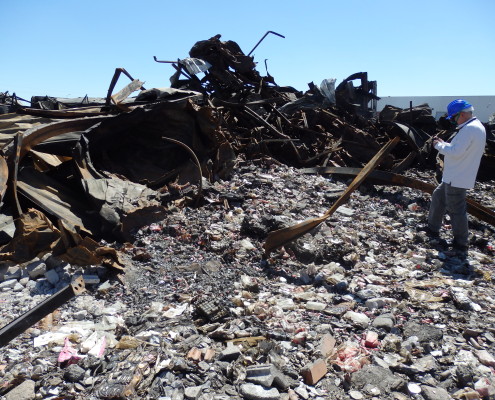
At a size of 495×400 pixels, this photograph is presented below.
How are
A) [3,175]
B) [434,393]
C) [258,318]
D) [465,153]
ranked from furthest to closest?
[465,153]
[3,175]
[258,318]
[434,393]

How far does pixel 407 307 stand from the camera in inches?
128

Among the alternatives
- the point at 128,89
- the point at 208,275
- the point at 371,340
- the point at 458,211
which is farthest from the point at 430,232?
the point at 128,89

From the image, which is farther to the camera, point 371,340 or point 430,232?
point 430,232

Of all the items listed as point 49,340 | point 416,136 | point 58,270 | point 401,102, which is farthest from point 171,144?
point 401,102

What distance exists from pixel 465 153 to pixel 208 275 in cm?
308

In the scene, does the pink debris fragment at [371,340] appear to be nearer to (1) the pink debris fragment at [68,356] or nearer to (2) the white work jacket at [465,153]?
(1) the pink debris fragment at [68,356]

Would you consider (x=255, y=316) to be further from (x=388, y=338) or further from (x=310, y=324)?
(x=388, y=338)

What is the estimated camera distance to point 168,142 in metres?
5.71

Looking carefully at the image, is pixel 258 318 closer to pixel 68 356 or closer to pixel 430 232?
pixel 68 356

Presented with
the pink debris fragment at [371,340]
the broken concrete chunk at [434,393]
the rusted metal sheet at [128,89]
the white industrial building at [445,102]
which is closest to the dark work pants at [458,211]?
the pink debris fragment at [371,340]

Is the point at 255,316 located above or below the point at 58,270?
below

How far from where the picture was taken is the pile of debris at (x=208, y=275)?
7.54ft

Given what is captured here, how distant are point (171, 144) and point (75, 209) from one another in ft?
6.13

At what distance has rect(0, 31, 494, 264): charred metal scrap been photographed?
13.3 ft
